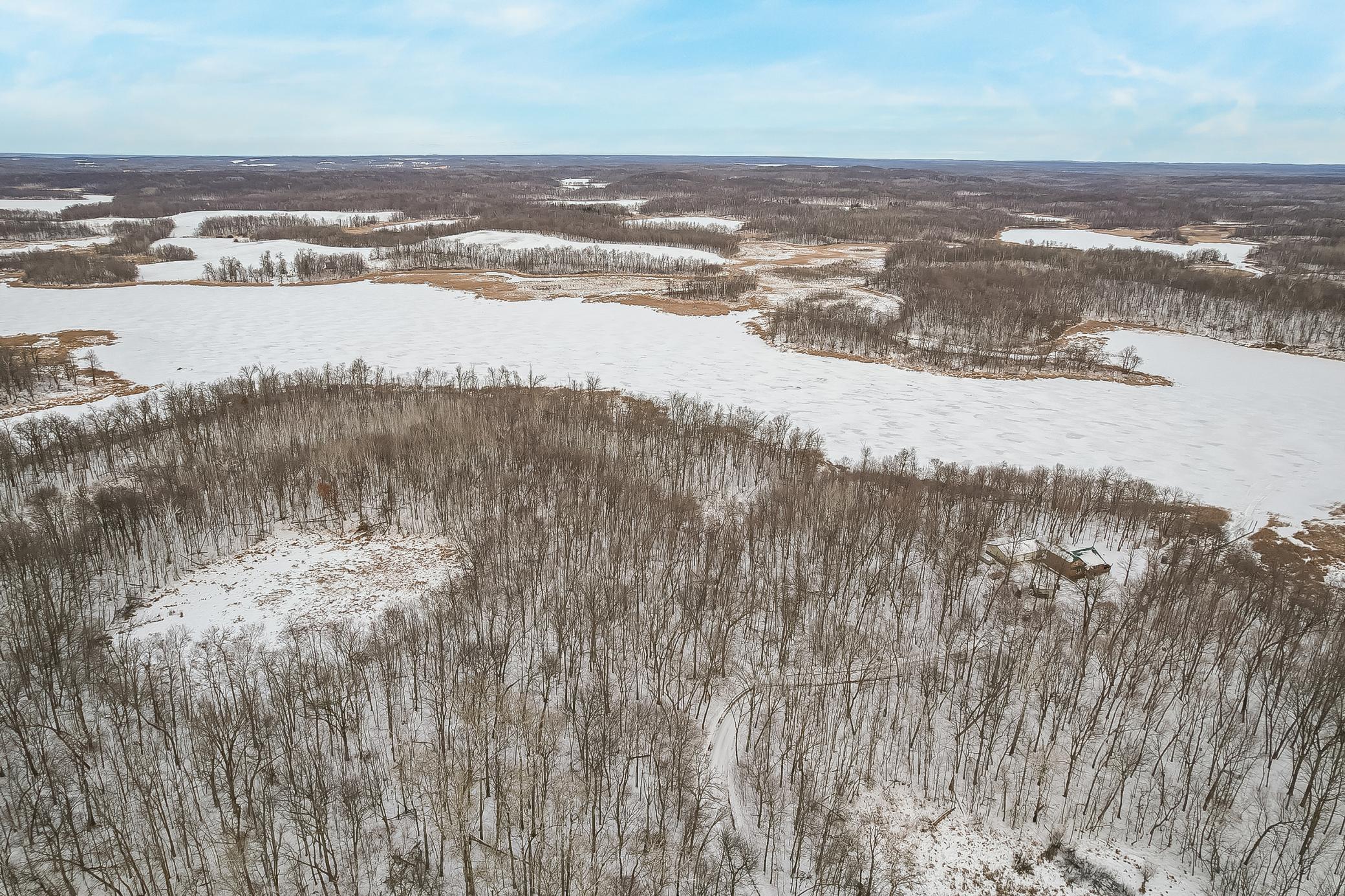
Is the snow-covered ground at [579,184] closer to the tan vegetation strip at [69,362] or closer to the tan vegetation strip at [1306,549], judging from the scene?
the tan vegetation strip at [69,362]

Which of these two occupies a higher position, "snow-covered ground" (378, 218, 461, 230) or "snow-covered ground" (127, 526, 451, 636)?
"snow-covered ground" (378, 218, 461, 230)

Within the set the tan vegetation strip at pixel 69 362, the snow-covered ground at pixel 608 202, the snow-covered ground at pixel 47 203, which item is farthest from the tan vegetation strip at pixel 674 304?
the snow-covered ground at pixel 47 203

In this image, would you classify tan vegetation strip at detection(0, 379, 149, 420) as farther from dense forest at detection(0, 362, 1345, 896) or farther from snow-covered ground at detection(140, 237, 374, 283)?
snow-covered ground at detection(140, 237, 374, 283)

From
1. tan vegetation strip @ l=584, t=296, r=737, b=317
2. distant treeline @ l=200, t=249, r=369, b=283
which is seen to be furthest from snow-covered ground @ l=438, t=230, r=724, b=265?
tan vegetation strip @ l=584, t=296, r=737, b=317

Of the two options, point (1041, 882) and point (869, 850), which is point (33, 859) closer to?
point (869, 850)

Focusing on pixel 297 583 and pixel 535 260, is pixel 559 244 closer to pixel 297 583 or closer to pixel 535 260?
pixel 535 260

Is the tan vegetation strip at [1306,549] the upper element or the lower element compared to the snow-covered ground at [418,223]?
lower
